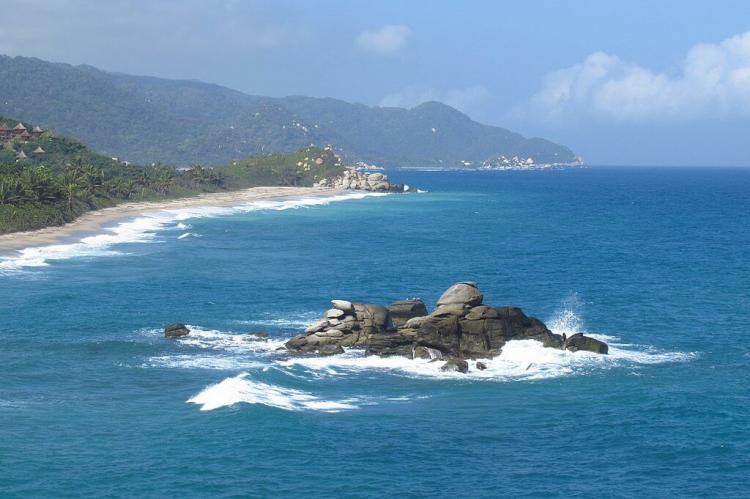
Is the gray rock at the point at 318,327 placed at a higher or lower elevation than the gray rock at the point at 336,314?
lower

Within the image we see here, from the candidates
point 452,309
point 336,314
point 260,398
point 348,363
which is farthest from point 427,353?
point 260,398

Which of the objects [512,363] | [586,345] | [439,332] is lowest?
[512,363]

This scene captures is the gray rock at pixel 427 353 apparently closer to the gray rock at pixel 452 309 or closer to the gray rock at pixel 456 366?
the gray rock at pixel 456 366

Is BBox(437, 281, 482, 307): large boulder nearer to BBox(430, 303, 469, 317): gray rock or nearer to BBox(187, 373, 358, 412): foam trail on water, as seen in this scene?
BBox(430, 303, 469, 317): gray rock

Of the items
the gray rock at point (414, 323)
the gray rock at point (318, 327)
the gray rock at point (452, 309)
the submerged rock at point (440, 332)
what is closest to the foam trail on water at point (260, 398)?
the submerged rock at point (440, 332)

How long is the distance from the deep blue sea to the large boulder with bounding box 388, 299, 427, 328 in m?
4.90

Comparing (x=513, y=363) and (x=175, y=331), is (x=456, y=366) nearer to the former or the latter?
(x=513, y=363)

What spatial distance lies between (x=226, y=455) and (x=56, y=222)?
83.1m

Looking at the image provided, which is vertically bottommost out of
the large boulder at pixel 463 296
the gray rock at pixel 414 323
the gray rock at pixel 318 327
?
the gray rock at pixel 318 327

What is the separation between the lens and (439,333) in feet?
169

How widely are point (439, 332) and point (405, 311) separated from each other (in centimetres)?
381

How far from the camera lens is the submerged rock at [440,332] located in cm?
5116

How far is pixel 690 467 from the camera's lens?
112 ft

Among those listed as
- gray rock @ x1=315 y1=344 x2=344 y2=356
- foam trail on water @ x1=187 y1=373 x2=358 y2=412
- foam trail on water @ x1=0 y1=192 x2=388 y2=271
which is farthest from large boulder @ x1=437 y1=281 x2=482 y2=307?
foam trail on water @ x1=0 y1=192 x2=388 y2=271
